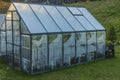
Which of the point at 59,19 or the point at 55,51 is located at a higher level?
the point at 59,19

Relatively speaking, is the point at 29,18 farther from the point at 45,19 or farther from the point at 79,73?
the point at 79,73

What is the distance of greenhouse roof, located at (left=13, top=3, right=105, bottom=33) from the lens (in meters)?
16.2

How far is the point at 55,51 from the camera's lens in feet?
54.6

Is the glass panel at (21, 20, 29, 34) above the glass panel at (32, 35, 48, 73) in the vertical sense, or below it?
above

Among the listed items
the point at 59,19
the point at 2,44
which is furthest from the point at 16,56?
the point at 59,19

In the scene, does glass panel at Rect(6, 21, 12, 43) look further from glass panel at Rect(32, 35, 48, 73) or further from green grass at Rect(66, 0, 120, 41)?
green grass at Rect(66, 0, 120, 41)

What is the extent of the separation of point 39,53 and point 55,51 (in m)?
1.42

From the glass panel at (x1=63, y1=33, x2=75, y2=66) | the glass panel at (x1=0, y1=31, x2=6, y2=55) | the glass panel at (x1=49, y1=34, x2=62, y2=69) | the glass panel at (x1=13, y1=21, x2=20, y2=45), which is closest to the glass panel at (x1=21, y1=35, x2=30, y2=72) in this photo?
the glass panel at (x1=13, y1=21, x2=20, y2=45)

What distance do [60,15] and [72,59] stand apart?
3.55 m

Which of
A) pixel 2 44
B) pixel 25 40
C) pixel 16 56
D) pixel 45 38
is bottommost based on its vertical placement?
pixel 16 56

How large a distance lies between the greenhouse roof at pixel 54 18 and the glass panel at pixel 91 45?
Answer: 51 centimetres

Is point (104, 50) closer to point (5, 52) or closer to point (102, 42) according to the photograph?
point (102, 42)

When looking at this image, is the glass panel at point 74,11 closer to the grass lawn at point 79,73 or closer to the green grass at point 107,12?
the grass lawn at point 79,73

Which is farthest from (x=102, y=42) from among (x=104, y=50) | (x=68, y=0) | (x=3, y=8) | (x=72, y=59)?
(x=68, y=0)
